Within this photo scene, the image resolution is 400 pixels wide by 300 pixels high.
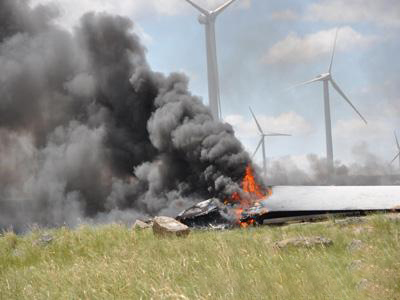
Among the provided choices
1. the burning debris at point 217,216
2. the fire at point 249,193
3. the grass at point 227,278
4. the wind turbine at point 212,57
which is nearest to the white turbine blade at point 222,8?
the wind turbine at point 212,57

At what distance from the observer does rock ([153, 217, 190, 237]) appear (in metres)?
17.6

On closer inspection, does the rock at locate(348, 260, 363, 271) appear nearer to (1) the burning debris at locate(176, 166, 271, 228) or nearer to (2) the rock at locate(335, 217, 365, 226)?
(2) the rock at locate(335, 217, 365, 226)

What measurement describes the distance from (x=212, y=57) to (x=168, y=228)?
45.3m

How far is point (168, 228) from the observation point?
702 inches

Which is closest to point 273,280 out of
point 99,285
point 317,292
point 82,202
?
point 317,292

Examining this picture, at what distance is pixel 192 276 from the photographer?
8.26 m

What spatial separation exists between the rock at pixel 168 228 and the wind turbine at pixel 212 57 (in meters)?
41.6

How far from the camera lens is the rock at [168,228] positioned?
17.6 m

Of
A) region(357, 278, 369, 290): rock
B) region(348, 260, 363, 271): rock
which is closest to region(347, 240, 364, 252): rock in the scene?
region(348, 260, 363, 271): rock

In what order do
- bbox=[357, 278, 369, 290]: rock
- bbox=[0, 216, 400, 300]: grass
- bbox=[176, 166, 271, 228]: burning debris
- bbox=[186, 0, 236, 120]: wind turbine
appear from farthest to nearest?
bbox=[186, 0, 236, 120]: wind turbine
bbox=[176, 166, 271, 228]: burning debris
bbox=[357, 278, 369, 290]: rock
bbox=[0, 216, 400, 300]: grass

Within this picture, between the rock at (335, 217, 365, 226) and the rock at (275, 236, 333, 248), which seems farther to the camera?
the rock at (335, 217, 365, 226)

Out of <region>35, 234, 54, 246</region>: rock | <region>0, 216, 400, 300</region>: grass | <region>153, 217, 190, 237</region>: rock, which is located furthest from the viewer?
<region>153, 217, 190, 237</region>: rock

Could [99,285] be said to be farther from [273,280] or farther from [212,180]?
[212,180]

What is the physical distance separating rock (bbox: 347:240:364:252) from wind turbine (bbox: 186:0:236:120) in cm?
4803
